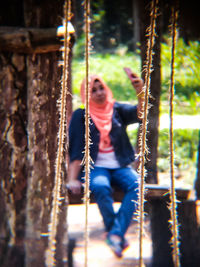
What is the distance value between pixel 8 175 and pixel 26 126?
228 mm

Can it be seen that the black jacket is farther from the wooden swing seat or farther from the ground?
the ground

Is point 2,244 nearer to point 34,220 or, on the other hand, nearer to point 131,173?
point 34,220

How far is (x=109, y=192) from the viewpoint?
4.41ft

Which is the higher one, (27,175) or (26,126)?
(26,126)

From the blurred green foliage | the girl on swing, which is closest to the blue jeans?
the girl on swing

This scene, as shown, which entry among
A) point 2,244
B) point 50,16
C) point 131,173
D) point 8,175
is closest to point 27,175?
point 8,175

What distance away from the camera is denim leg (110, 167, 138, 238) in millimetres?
1110

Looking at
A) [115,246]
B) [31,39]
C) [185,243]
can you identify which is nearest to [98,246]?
[185,243]

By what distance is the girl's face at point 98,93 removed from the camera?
1.13 metres

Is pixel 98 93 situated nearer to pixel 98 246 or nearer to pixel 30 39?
pixel 30 39

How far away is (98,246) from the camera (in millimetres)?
2023

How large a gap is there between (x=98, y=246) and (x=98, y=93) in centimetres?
134

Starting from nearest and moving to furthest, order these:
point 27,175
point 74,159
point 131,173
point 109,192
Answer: point 74,159 → point 131,173 → point 27,175 → point 109,192

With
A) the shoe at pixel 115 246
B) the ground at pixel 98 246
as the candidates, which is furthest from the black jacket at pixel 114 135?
the shoe at pixel 115 246
